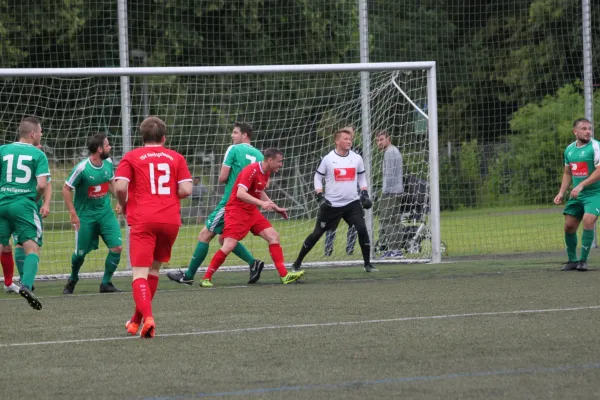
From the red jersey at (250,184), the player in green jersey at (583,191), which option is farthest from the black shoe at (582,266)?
the red jersey at (250,184)

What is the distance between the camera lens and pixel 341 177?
13945 mm

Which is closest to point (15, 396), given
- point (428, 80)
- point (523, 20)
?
point (428, 80)

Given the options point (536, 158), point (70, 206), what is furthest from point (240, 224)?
point (536, 158)

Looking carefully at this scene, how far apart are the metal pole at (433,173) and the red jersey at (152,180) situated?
750 centimetres

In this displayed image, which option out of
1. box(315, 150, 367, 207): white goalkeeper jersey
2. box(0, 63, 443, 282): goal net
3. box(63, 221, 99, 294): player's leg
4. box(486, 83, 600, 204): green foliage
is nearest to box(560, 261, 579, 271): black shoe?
box(0, 63, 443, 282): goal net

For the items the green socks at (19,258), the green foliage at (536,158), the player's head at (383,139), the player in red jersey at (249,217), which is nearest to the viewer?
the player in red jersey at (249,217)

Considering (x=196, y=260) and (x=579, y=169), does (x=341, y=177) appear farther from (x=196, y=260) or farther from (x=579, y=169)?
(x=579, y=169)

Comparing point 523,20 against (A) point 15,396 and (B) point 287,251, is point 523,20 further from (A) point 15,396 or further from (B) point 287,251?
(A) point 15,396

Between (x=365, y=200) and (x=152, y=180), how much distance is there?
6.13m

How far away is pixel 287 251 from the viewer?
62.8ft

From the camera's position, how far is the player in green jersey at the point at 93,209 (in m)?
12.2

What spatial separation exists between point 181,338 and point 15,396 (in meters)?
2.23

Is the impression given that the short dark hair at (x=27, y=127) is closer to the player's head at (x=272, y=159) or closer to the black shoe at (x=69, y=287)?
the black shoe at (x=69, y=287)

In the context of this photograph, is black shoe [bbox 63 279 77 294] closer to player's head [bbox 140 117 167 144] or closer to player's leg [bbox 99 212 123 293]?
player's leg [bbox 99 212 123 293]
